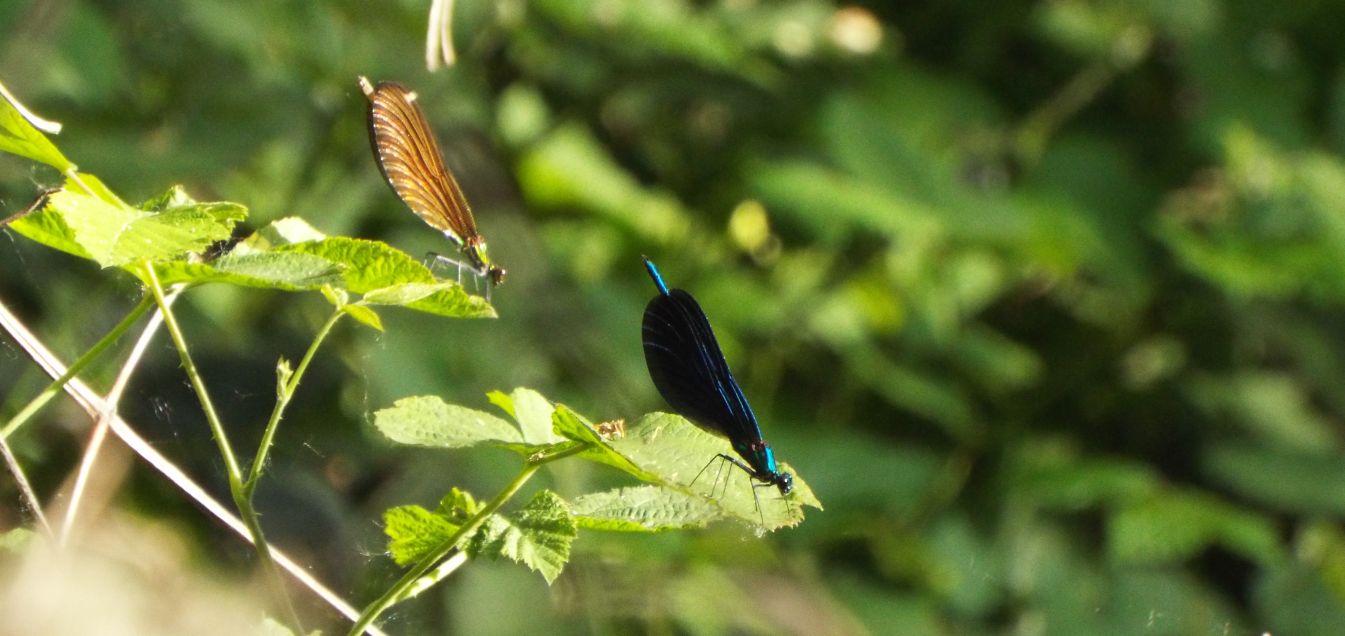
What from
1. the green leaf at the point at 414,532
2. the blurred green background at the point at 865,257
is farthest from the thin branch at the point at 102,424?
the blurred green background at the point at 865,257

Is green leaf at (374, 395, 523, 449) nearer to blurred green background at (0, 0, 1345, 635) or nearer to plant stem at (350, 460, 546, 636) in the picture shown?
plant stem at (350, 460, 546, 636)

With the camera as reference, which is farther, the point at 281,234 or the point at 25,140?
the point at 281,234

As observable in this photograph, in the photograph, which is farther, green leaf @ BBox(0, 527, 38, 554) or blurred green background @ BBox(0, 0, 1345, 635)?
blurred green background @ BBox(0, 0, 1345, 635)

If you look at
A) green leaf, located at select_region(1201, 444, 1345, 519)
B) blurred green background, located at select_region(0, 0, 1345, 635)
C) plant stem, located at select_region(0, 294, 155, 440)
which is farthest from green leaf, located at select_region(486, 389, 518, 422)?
green leaf, located at select_region(1201, 444, 1345, 519)

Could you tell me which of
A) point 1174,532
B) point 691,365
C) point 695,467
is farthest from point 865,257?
point 695,467

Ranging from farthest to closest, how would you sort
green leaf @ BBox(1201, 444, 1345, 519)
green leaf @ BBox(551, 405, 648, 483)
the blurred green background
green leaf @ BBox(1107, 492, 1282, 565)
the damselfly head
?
1. green leaf @ BBox(1201, 444, 1345, 519)
2. green leaf @ BBox(1107, 492, 1282, 565)
3. the blurred green background
4. the damselfly head
5. green leaf @ BBox(551, 405, 648, 483)

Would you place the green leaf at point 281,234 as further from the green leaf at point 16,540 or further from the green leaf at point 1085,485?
the green leaf at point 1085,485

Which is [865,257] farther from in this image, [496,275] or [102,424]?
[102,424]
